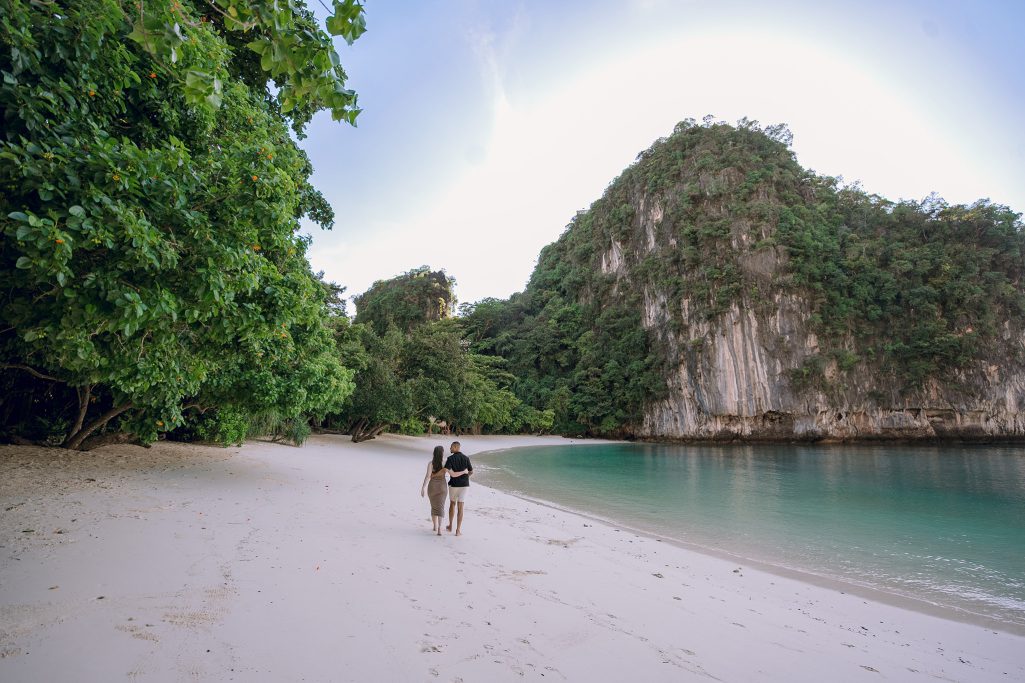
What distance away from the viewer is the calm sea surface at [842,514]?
6.79 m

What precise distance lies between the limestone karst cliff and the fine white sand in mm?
36464

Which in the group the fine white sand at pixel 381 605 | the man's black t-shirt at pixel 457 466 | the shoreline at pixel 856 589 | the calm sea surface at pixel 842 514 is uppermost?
the man's black t-shirt at pixel 457 466

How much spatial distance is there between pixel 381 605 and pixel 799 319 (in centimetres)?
4400

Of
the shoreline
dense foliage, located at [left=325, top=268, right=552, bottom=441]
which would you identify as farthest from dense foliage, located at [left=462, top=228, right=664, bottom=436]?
the shoreline

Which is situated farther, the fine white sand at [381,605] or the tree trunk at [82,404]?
the tree trunk at [82,404]

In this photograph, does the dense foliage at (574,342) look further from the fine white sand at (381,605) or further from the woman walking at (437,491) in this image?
the fine white sand at (381,605)

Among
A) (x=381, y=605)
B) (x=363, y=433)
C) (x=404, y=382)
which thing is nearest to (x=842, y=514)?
(x=381, y=605)

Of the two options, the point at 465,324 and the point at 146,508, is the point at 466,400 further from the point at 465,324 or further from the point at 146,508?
the point at 465,324

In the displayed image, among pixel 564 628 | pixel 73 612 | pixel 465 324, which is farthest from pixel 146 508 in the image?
pixel 465 324

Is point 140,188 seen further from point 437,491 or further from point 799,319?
point 799,319

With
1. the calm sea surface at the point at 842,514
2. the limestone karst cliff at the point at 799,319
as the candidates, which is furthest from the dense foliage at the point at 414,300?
the calm sea surface at the point at 842,514

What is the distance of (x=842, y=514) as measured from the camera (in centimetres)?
1105

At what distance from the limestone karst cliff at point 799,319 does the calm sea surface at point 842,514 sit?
1762cm

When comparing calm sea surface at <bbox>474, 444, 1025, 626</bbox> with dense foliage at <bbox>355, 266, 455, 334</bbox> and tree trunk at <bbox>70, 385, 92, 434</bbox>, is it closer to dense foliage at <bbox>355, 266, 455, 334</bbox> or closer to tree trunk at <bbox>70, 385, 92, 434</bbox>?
tree trunk at <bbox>70, 385, 92, 434</bbox>
